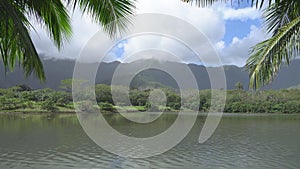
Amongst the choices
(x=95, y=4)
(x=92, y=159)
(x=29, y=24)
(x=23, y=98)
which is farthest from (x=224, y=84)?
(x=23, y=98)

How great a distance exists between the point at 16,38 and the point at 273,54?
316cm

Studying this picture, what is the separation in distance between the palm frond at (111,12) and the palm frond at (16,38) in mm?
581

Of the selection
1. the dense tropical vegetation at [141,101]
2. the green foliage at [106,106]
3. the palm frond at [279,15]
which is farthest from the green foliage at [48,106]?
the palm frond at [279,15]

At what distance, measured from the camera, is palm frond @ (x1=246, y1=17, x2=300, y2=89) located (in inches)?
157

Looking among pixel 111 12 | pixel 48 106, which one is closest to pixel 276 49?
pixel 111 12

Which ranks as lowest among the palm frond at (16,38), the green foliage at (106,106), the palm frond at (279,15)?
the green foliage at (106,106)

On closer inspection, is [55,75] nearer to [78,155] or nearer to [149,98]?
[149,98]

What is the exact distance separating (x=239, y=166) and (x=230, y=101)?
2031 inches

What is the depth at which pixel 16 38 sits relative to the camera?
2.33 meters

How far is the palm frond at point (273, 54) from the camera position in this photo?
3.99 meters

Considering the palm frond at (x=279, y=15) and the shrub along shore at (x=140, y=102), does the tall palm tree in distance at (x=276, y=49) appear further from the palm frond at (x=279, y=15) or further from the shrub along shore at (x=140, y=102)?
the shrub along shore at (x=140, y=102)

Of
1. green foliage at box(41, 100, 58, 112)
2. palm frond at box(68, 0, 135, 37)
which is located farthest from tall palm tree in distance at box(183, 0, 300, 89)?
green foliage at box(41, 100, 58, 112)

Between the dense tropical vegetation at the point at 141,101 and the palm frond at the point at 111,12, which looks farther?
the dense tropical vegetation at the point at 141,101

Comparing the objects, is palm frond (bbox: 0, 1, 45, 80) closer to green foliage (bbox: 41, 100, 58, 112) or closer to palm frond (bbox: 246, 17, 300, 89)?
palm frond (bbox: 246, 17, 300, 89)
